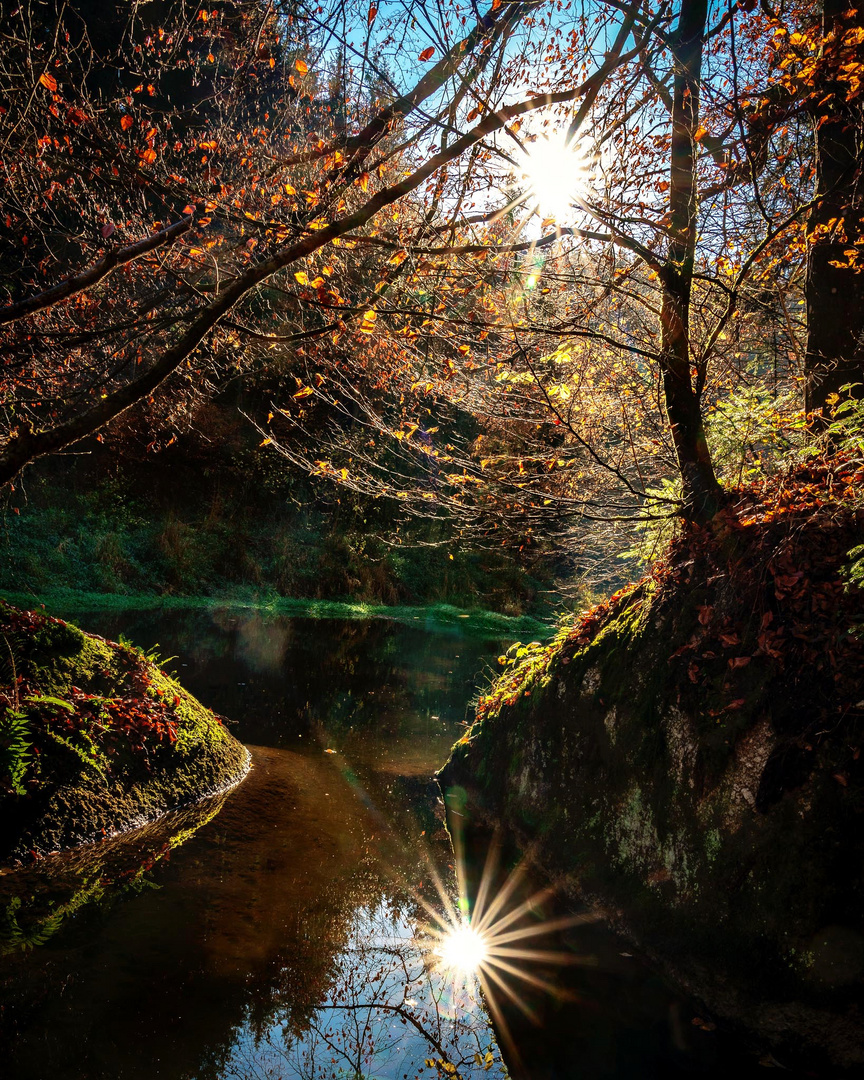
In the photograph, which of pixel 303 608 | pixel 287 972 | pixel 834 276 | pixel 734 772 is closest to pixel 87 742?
pixel 287 972

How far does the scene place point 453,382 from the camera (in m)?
5.98

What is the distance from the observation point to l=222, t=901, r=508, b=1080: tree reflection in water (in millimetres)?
2785

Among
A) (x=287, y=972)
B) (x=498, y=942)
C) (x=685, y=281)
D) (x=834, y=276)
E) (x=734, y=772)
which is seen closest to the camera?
(x=287, y=972)

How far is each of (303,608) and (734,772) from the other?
14.5 metres

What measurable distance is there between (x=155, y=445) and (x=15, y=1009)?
13.5 ft

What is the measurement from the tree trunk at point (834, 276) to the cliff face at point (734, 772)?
992mm

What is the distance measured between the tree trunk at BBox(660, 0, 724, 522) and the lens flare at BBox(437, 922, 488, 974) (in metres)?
3.24

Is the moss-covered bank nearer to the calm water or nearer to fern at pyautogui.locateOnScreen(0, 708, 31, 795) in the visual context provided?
fern at pyautogui.locateOnScreen(0, 708, 31, 795)

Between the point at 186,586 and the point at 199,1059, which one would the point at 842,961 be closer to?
Answer: the point at 199,1059

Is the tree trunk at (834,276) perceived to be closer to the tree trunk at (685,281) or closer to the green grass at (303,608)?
the tree trunk at (685,281)

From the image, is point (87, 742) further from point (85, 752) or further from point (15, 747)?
point (15, 747)

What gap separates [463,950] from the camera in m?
3.81

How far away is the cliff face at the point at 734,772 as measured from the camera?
3.02 metres

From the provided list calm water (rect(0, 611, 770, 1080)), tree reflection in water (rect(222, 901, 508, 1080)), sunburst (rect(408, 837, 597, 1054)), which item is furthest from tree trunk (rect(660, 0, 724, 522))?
tree reflection in water (rect(222, 901, 508, 1080))
